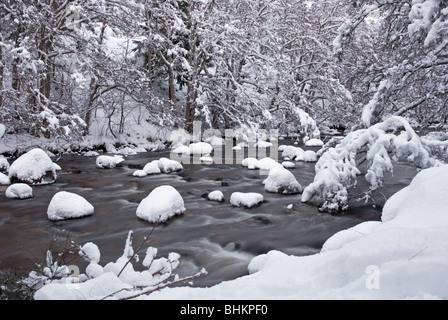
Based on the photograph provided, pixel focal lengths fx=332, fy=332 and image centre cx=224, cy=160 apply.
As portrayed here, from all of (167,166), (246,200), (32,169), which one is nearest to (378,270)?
(246,200)

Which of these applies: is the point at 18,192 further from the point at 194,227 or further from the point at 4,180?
Answer: the point at 194,227

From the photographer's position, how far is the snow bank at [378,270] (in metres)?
1.59

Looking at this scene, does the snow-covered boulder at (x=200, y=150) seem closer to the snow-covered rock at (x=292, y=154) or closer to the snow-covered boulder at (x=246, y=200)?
the snow-covered rock at (x=292, y=154)

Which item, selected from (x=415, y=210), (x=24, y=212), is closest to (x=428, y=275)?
(x=415, y=210)

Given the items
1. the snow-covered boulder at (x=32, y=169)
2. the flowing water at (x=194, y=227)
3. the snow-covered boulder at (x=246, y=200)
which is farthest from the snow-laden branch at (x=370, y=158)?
the snow-covered boulder at (x=32, y=169)

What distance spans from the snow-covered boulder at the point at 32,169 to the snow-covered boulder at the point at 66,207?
2577 mm

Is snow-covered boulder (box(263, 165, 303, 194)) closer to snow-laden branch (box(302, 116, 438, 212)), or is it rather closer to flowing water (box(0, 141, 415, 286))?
flowing water (box(0, 141, 415, 286))

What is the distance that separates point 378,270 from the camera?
171 centimetres

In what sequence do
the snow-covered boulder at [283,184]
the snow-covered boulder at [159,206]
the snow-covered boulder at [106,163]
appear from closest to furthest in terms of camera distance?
the snow-covered boulder at [159,206], the snow-covered boulder at [283,184], the snow-covered boulder at [106,163]

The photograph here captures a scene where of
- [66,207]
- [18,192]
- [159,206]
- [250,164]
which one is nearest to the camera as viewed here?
[159,206]

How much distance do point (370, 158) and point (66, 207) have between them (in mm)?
4698

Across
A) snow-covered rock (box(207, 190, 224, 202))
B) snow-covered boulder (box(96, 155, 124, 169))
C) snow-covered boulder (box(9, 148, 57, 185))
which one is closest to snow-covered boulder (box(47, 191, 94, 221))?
snow-covered rock (box(207, 190, 224, 202))

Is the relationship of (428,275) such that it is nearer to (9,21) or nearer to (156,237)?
(156,237)

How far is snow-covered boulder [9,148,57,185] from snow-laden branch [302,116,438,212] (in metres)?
5.75
